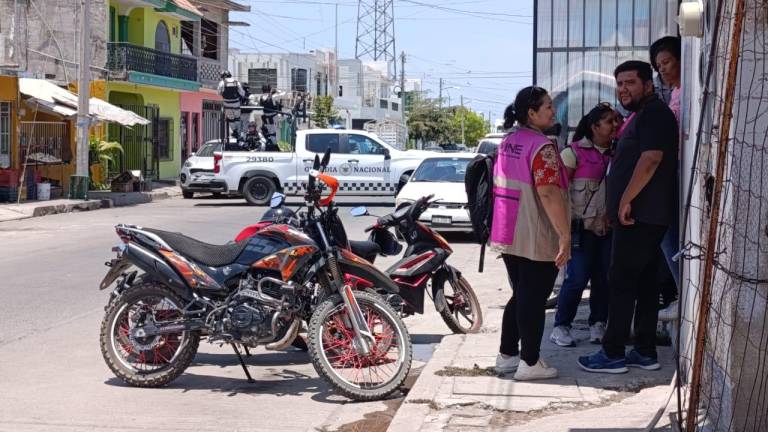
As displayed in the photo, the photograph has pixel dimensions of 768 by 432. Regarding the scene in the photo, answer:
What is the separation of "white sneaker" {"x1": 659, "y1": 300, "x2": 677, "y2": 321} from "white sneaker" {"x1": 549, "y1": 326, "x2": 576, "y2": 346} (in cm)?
65

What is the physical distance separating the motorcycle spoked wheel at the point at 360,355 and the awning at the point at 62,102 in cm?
2284

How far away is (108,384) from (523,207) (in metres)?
3.07

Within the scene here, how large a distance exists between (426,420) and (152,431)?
156cm

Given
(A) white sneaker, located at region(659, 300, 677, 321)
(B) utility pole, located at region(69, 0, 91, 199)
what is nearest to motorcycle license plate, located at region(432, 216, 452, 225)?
(A) white sneaker, located at region(659, 300, 677, 321)

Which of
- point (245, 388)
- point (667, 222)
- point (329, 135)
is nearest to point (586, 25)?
point (667, 222)

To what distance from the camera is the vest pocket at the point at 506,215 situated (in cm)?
666

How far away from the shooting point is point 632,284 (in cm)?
670

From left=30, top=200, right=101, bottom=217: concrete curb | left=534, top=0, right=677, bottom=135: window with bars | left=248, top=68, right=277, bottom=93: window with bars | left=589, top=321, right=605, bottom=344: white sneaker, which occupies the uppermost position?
left=248, top=68, right=277, bottom=93: window with bars

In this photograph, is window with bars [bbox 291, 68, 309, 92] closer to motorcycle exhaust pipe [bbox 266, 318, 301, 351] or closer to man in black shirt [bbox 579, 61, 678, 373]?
motorcycle exhaust pipe [bbox 266, 318, 301, 351]

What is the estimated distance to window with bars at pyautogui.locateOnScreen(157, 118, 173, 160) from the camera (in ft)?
140

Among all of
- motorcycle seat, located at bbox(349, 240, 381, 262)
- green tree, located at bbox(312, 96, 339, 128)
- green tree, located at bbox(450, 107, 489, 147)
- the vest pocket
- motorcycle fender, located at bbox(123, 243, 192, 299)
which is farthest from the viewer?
green tree, located at bbox(450, 107, 489, 147)

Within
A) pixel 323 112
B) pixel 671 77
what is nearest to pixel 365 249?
pixel 671 77

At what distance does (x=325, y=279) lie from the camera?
7.23 metres

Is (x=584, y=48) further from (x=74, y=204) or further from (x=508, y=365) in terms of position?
(x=74, y=204)
